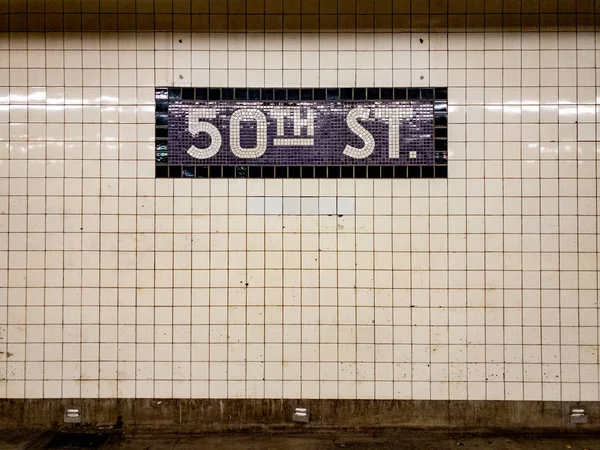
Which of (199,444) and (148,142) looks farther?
(148,142)

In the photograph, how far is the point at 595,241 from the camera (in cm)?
304

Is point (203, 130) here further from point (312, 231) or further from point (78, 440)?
point (78, 440)

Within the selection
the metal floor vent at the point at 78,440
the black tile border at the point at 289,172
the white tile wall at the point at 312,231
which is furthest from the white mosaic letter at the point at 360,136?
the metal floor vent at the point at 78,440

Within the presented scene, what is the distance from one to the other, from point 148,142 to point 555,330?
3979mm

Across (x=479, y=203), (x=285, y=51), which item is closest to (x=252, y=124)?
(x=285, y=51)

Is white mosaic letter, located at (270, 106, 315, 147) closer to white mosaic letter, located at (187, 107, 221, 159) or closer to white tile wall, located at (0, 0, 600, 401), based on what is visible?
white tile wall, located at (0, 0, 600, 401)

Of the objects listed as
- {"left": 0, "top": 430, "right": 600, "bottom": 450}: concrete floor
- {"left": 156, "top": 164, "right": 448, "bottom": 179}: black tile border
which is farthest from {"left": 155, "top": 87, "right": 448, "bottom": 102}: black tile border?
{"left": 0, "top": 430, "right": 600, "bottom": 450}: concrete floor

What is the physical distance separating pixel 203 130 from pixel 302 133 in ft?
2.90

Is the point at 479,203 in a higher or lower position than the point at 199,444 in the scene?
higher

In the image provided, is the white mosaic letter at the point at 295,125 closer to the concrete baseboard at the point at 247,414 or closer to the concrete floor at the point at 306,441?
the concrete baseboard at the point at 247,414

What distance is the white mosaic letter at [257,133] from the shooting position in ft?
10.0

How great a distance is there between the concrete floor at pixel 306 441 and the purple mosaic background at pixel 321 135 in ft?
7.82

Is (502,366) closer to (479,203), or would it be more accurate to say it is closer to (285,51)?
(479,203)

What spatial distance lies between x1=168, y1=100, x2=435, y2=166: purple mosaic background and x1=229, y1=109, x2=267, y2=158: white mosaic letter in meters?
0.03
